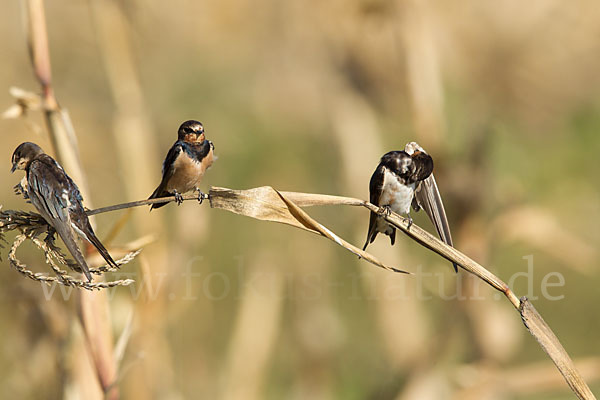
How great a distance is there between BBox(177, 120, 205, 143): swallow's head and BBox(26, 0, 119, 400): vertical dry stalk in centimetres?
26

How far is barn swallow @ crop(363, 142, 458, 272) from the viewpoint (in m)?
0.61

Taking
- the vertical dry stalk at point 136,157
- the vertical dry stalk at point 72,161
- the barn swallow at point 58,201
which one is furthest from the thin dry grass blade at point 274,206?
the vertical dry stalk at point 136,157

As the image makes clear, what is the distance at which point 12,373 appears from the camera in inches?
62.9

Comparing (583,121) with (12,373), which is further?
(583,121)

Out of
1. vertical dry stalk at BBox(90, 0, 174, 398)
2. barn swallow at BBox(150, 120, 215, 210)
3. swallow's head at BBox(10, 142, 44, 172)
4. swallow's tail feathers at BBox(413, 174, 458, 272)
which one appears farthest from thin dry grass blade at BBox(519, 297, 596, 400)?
vertical dry stalk at BBox(90, 0, 174, 398)

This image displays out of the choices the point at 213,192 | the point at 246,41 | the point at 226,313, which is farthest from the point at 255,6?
the point at 213,192

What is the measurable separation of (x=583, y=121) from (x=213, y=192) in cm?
330

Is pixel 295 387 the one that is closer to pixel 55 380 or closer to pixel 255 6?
pixel 55 380

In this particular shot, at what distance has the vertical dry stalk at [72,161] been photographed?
3.00 ft

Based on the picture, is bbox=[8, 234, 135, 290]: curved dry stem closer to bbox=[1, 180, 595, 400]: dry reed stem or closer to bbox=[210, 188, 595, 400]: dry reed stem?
bbox=[1, 180, 595, 400]: dry reed stem

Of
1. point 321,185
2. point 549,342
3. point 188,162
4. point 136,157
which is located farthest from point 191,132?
point 321,185

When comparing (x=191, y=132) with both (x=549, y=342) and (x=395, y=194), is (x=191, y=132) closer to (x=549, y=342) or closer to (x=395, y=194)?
(x=395, y=194)

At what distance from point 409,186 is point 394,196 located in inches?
3.3

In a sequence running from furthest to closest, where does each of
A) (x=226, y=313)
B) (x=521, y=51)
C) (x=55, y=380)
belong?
(x=521, y=51) → (x=226, y=313) → (x=55, y=380)
